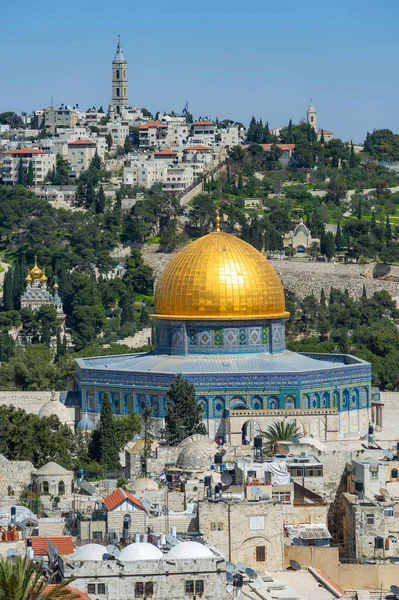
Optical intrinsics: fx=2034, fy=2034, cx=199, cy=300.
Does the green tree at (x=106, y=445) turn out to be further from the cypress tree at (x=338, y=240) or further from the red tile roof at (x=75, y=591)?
the cypress tree at (x=338, y=240)

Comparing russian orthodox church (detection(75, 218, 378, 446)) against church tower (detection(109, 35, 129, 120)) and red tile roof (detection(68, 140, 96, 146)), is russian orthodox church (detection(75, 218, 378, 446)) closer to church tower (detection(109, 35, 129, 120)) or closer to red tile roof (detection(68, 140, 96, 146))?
red tile roof (detection(68, 140, 96, 146))

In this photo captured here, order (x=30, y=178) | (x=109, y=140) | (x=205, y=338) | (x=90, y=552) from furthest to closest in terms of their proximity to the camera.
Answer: (x=109, y=140), (x=30, y=178), (x=205, y=338), (x=90, y=552)

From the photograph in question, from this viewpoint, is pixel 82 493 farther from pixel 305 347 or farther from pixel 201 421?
pixel 305 347

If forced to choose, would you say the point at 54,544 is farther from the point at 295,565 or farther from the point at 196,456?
the point at 196,456

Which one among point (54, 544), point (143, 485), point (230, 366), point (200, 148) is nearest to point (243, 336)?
point (230, 366)

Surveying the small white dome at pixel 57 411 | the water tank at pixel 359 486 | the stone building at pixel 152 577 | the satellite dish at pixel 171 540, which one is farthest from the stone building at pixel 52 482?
the small white dome at pixel 57 411

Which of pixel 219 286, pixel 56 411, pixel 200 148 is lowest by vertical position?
pixel 56 411
